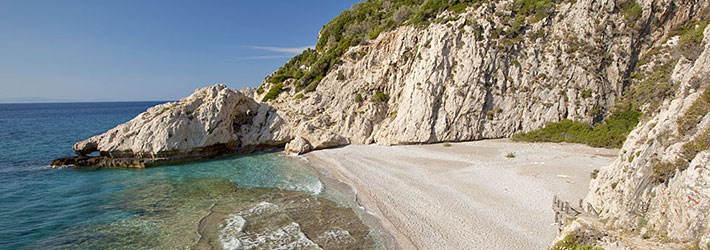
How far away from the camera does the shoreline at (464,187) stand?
10.4m

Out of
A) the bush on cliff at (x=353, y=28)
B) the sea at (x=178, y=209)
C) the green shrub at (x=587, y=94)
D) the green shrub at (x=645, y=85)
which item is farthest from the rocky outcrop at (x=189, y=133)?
the green shrub at (x=645, y=85)

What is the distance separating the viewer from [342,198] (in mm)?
14805

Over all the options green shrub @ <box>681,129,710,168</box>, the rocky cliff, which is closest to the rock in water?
the rocky cliff

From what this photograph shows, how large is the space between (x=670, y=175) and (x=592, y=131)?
18728 mm

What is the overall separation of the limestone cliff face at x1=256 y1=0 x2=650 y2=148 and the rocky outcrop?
323cm

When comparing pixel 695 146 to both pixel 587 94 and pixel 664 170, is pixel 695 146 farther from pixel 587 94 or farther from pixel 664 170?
pixel 587 94

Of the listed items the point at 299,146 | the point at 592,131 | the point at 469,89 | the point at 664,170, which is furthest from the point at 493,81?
the point at 664,170

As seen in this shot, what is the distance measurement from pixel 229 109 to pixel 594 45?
1252 inches

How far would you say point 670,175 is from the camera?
6305 mm

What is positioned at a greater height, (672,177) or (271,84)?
(271,84)

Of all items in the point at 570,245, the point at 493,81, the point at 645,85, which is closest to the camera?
the point at 570,245

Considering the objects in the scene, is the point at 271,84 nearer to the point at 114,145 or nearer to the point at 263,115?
the point at 263,115

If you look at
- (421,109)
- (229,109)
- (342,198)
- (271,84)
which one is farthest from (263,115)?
(342,198)

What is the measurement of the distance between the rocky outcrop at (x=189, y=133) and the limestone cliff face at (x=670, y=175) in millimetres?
24292
